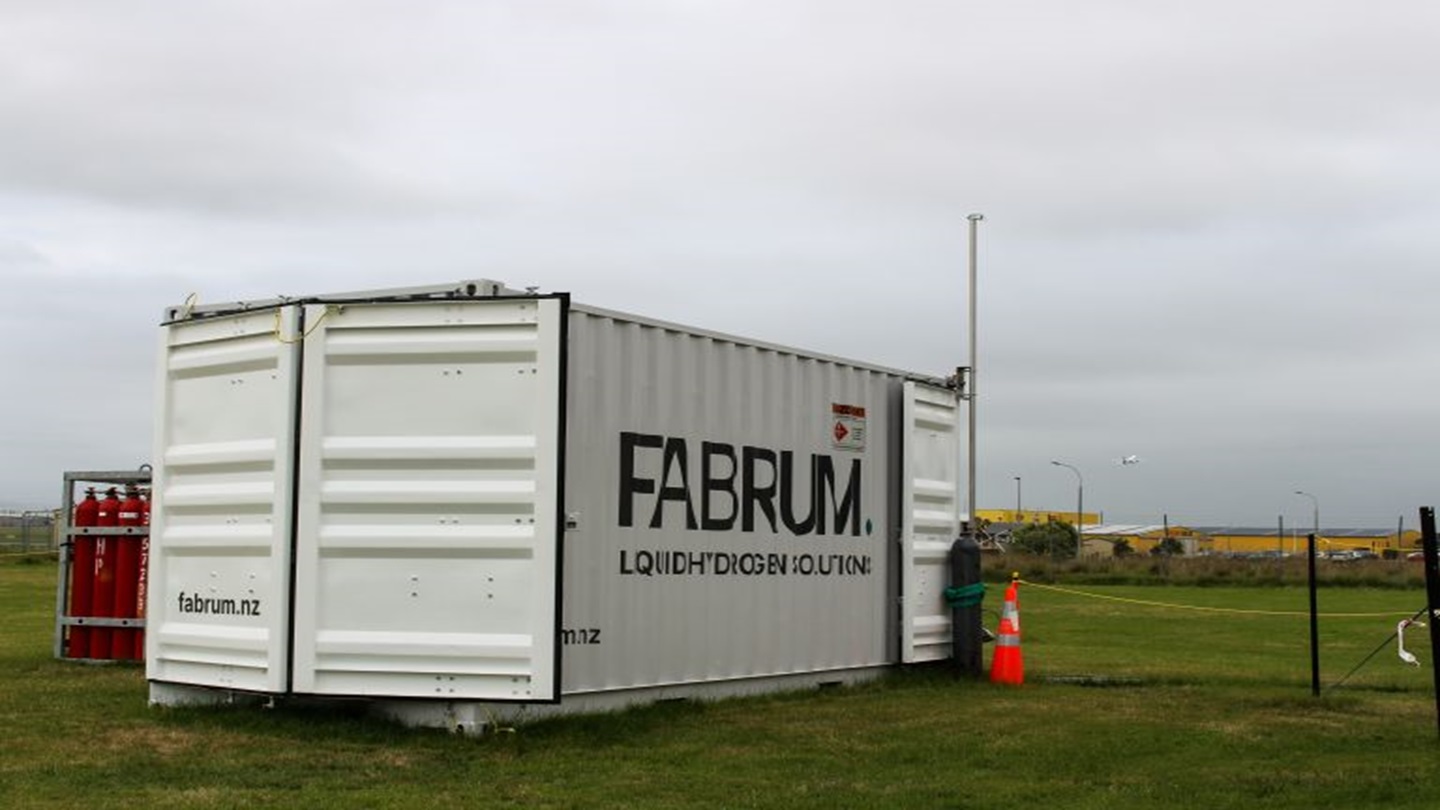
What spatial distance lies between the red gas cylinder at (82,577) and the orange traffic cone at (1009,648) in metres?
9.03

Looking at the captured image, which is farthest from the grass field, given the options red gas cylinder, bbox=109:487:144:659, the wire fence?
the wire fence

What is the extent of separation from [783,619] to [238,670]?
4671 mm

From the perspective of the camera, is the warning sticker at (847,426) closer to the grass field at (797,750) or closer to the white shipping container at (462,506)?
the white shipping container at (462,506)

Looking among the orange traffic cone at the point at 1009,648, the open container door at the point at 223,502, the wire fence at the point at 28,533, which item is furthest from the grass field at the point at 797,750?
the wire fence at the point at 28,533

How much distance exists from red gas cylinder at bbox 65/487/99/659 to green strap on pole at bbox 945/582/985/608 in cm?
863

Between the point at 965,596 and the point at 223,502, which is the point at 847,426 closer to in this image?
the point at 965,596

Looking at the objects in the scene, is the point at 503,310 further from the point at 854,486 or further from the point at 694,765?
the point at 854,486

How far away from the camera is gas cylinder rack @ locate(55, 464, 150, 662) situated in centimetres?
1484

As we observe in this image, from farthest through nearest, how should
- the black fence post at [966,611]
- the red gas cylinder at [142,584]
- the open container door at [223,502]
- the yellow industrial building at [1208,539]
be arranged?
the yellow industrial building at [1208,539] < the black fence post at [966,611] < the red gas cylinder at [142,584] < the open container door at [223,502]

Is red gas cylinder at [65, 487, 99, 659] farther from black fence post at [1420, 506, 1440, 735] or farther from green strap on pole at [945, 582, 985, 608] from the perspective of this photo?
black fence post at [1420, 506, 1440, 735]

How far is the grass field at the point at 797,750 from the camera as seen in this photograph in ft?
26.7

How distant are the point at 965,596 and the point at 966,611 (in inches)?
5.9

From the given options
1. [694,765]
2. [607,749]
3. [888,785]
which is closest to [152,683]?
[607,749]

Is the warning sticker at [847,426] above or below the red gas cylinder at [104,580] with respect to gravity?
above
